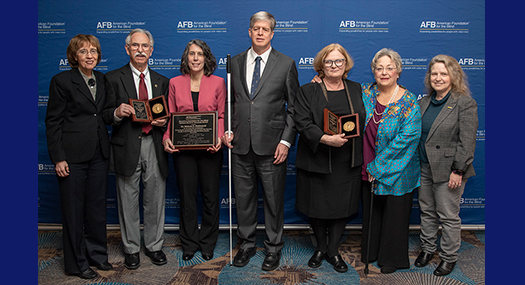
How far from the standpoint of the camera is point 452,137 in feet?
8.20

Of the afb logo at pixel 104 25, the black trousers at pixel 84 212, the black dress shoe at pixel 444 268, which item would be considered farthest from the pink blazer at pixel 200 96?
the black dress shoe at pixel 444 268

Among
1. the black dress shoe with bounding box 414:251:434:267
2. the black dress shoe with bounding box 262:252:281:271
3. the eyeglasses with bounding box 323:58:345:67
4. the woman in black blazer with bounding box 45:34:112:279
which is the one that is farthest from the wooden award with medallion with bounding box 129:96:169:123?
the black dress shoe with bounding box 414:251:434:267

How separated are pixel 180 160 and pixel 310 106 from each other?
1131mm

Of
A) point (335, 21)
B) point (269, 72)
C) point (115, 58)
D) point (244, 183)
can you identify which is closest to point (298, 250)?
point (244, 183)

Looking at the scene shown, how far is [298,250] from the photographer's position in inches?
117

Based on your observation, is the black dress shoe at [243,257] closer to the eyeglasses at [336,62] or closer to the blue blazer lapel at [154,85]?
the blue blazer lapel at [154,85]

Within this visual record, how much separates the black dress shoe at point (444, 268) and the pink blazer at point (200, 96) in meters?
2.02

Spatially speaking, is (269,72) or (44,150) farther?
(44,150)

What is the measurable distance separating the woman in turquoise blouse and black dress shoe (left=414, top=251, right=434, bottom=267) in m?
0.13

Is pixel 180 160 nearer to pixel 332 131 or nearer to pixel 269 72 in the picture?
pixel 269 72

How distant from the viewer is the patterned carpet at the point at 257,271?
2.48 meters

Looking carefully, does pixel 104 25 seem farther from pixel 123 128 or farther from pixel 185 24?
pixel 123 128

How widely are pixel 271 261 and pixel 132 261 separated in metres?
1.12

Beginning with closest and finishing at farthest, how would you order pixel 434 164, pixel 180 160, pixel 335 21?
1. pixel 434 164
2. pixel 180 160
3. pixel 335 21
